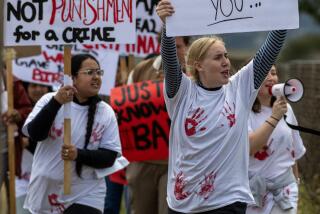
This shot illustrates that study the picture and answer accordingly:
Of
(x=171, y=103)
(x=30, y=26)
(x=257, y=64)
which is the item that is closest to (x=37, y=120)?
(x=30, y=26)

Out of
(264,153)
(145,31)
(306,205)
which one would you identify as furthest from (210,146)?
(145,31)

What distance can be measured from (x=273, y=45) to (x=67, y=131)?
164 centimetres

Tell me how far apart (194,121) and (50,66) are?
4267 millimetres

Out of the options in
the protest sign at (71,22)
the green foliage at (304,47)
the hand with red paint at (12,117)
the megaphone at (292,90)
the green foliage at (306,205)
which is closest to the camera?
the megaphone at (292,90)

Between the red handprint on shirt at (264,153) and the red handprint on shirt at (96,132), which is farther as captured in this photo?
the red handprint on shirt at (96,132)

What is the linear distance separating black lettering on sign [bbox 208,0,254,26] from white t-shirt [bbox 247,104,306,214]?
3.84 ft

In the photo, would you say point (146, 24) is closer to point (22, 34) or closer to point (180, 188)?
point (22, 34)

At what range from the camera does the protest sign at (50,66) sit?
30.1ft

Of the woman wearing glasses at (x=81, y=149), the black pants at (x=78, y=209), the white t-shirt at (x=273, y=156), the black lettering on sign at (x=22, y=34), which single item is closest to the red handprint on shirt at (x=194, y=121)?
the white t-shirt at (x=273, y=156)

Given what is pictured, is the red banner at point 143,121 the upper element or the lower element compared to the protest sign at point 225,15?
lower

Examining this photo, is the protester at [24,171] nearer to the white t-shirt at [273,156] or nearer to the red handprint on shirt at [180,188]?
the white t-shirt at [273,156]

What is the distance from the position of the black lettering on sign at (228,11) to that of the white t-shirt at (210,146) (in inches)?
11.2

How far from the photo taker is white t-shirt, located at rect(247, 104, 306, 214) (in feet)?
21.0

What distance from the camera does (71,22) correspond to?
21.2 ft
